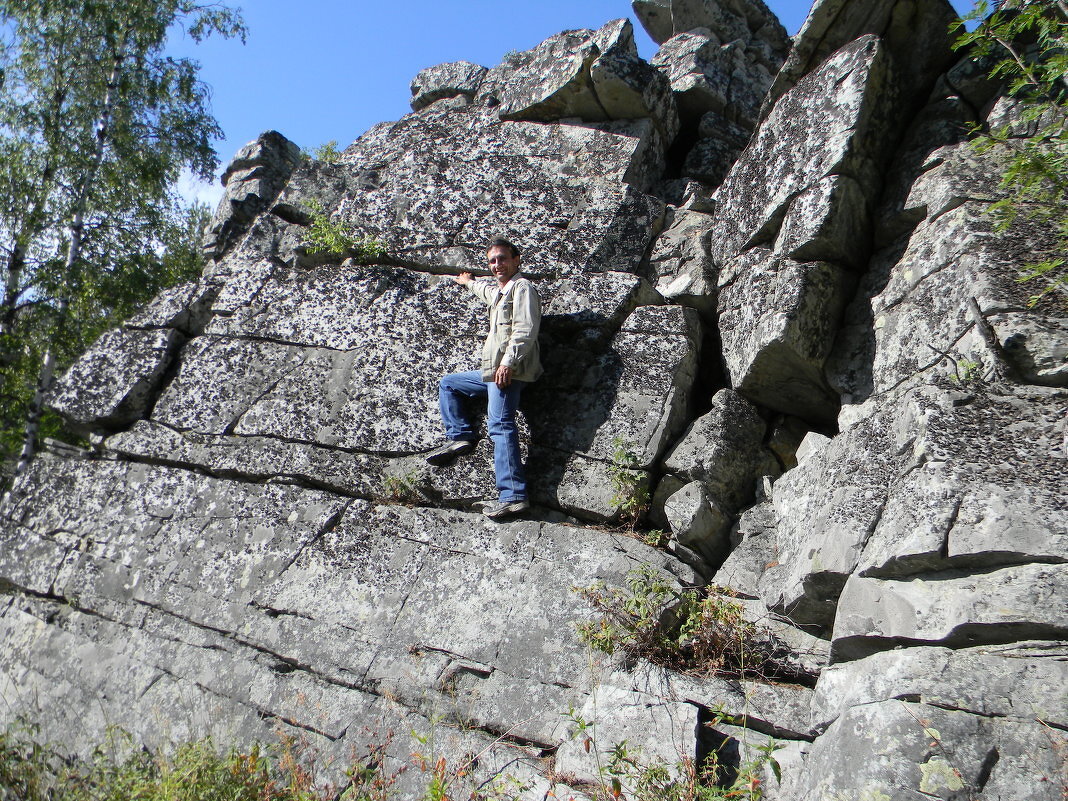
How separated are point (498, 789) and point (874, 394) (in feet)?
10.9

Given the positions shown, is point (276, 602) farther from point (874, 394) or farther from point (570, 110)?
point (570, 110)

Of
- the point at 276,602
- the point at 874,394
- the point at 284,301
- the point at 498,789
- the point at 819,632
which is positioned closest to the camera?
the point at 498,789

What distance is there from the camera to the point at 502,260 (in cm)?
586

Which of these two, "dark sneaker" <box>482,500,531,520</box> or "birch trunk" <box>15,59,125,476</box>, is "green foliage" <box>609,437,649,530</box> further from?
"birch trunk" <box>15,59,125,476</box>

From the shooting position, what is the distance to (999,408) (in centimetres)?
390

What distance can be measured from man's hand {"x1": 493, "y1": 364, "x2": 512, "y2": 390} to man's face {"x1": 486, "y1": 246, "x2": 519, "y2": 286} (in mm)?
826

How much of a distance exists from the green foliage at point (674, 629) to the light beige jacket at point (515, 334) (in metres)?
1.72

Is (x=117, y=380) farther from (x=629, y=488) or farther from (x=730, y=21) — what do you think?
(x=730, y=21)

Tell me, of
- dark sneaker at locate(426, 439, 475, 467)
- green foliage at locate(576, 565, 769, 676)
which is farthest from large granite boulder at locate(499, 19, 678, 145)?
green foliage at locate(576, 565, 769, 676)

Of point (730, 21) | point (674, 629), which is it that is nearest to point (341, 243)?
point (674, 629)

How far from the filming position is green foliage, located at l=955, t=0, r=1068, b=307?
4027 mm

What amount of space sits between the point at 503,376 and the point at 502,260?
101 cm

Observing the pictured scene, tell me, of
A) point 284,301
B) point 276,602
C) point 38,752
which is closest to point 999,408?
point 276,602

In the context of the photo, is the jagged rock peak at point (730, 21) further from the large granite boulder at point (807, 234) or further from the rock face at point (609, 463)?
the large granite boulder at point (807, 234)
